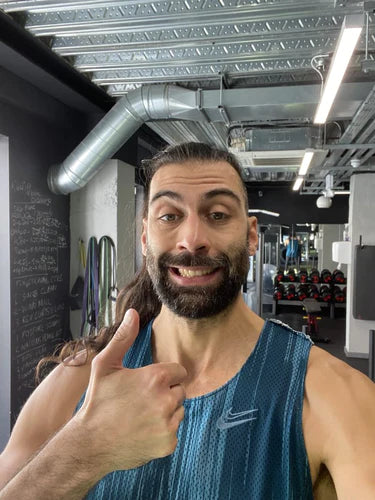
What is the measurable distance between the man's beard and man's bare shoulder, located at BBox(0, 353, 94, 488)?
0.36 m

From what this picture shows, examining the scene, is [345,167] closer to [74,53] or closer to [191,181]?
[74,53]

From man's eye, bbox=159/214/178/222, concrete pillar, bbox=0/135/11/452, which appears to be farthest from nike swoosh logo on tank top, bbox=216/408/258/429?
concrete pillar, bbox=0/135/11/452

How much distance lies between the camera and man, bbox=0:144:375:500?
71 cm

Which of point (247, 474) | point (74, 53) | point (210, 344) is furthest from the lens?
point (74, 53)

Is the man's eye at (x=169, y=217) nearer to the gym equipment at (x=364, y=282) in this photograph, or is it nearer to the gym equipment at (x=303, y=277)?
the gym equipment at (x=364, y=282)

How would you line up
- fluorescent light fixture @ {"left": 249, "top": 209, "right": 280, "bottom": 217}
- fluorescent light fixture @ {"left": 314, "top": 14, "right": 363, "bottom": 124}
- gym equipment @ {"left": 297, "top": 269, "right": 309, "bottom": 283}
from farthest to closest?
gym equipment @ {"left": 297, "top": 269, "right": 309, "bottom": 283} < fluorescent light fixture @ {"left": 249, "top": 209, "right": 280, "bottom": 217} < fluorescent light fixture @ {"left": 314, "top": 14, "right": 363, "bottom": 124}

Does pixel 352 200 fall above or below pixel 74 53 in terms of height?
below

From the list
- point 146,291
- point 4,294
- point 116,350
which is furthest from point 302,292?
point 116,350

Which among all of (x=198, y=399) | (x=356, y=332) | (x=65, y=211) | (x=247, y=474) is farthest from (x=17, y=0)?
(x=356, y=332)

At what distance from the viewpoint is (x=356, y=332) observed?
5.39 m

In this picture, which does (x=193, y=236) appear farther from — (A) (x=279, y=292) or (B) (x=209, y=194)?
(A) (x=279, y=292)

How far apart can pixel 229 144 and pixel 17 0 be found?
2315 millimetres

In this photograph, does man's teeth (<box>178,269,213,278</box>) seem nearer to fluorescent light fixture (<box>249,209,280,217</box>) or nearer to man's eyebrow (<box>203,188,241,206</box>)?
man's eyebrow (<box>203,188,241,206</box>)

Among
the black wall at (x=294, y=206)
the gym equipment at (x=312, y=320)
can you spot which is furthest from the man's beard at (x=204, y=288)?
the black wall at (x=294, y=206)
